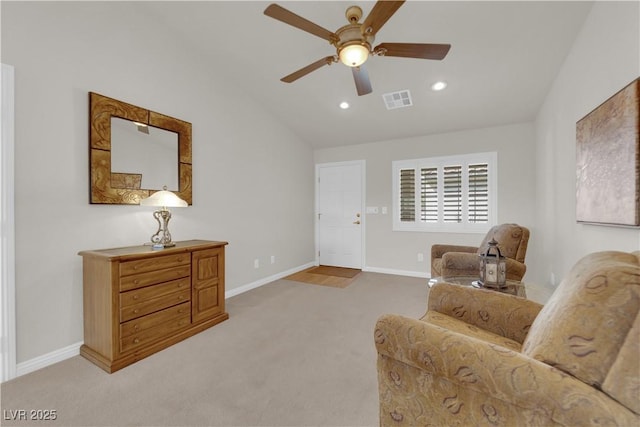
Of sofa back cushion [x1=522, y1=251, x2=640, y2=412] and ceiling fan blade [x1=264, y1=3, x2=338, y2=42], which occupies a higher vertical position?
ceiling fan blade [x1=264, y1=3, x2=338, y2=42]

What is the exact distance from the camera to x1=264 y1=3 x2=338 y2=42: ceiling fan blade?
5.59ft

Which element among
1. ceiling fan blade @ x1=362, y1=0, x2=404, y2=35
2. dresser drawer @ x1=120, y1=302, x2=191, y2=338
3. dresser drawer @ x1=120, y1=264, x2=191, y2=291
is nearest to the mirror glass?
dresser drawer @ x1=120, y1=264, x2=191, y2=291

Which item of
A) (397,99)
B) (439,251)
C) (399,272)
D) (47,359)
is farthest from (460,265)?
(47,359)

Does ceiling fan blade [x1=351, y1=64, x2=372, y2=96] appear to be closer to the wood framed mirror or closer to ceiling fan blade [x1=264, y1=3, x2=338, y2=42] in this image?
ceiling fan blade [x1=264, y1=3, x2=338, y2=42]

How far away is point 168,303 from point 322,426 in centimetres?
159

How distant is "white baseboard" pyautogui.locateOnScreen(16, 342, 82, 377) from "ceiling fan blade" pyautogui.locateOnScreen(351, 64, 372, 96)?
10.3 ft

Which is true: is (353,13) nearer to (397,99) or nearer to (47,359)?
(397,99)

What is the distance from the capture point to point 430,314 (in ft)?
5.19

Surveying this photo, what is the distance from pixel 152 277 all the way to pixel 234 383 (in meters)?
1.06

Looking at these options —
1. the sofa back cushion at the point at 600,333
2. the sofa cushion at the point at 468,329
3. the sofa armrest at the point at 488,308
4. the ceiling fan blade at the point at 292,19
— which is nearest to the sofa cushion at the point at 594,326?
the sofa back cushion at the point at 600,333

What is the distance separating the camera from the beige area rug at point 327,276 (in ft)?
13.5

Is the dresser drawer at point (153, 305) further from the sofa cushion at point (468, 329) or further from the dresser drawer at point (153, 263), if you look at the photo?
the sofa cushion at point (468, 329)

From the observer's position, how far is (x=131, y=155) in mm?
2479

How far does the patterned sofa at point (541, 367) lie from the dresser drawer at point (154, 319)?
6.19ft
